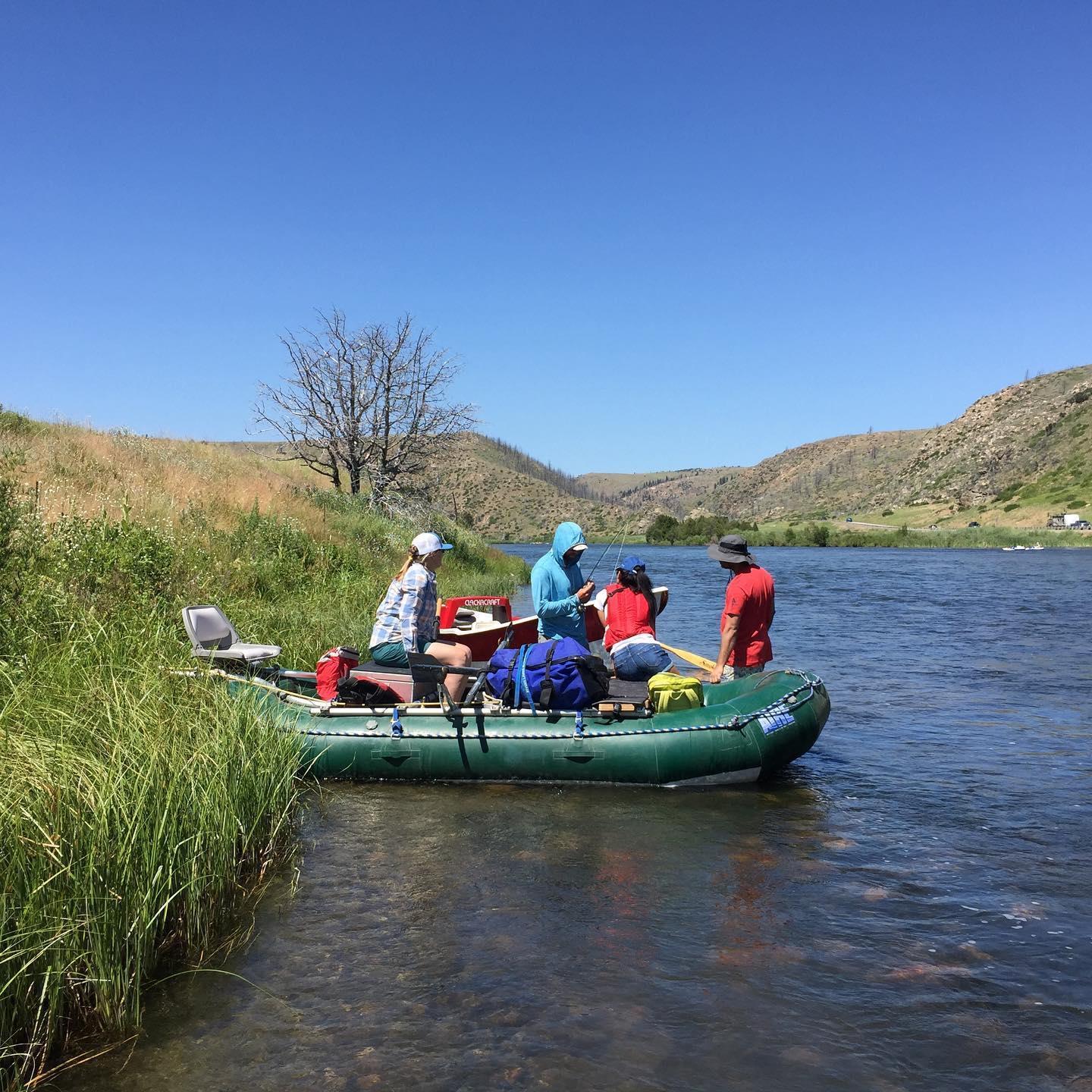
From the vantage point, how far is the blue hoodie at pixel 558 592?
8297 millimetres

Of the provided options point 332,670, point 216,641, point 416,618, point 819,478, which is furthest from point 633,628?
point 819,478

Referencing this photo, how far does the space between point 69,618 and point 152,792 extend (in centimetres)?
402

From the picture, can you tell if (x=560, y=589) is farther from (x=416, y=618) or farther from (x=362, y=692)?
(x=362, y=692)

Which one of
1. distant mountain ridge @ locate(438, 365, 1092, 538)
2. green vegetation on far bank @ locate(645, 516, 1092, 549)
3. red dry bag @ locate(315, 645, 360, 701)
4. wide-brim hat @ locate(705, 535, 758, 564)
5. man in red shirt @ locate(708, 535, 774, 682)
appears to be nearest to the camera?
man in red shirt @ locate(708, 535, 774, 682)

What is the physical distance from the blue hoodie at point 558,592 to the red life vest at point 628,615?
86 cm

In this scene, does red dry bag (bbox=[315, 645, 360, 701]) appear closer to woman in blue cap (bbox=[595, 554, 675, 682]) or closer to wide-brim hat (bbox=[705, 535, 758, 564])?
woman in blue cap (bbox=[595, 554, 675, 682])

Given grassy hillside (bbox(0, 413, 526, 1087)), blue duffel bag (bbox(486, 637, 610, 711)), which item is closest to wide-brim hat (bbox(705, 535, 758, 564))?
blue duffel bag (bbox(486, 637, 610, 711))

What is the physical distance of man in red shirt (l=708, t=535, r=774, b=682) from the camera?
815 centimetres

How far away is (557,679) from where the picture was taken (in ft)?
26.1

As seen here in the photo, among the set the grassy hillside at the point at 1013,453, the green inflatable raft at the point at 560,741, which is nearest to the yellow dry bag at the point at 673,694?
the green inflatable raft at the point at 560,741

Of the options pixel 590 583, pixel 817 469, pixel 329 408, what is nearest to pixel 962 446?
pixel 817 469

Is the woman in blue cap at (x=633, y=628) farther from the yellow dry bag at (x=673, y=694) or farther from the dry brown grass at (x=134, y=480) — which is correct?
the dry brown grass at (x=134, y=480)

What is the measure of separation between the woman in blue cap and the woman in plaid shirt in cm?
160

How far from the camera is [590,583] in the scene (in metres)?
8.32
